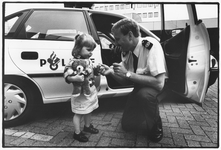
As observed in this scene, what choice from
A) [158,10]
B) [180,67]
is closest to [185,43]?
[180,67]

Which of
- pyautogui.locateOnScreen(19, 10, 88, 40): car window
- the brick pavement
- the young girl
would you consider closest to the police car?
pyautogui.locateOnScreen(19, 10, 88, 40): car window

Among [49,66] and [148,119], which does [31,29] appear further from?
[148,119]

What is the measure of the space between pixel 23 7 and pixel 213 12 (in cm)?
213

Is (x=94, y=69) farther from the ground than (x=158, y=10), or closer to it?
closer to it

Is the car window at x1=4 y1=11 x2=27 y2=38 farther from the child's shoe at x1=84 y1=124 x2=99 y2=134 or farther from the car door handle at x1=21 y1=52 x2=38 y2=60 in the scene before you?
the child's shoe at x1=84 y1=124 x2=99 y2=134

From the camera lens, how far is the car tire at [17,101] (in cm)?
176

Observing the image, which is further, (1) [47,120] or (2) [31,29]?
(1) [47,120]

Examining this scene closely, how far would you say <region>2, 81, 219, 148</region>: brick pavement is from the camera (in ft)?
5.28

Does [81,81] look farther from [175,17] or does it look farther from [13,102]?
[175,17]

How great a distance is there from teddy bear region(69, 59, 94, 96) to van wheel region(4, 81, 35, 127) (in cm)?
67

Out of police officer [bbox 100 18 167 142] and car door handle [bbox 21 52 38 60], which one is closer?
police officer [bbox 100 18 167 142]

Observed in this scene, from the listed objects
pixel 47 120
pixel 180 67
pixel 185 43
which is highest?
pixel 185 43

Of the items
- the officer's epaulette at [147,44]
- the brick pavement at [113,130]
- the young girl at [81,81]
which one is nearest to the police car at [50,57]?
the brick pavement at [113,130]

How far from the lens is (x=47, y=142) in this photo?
1.63 meters
